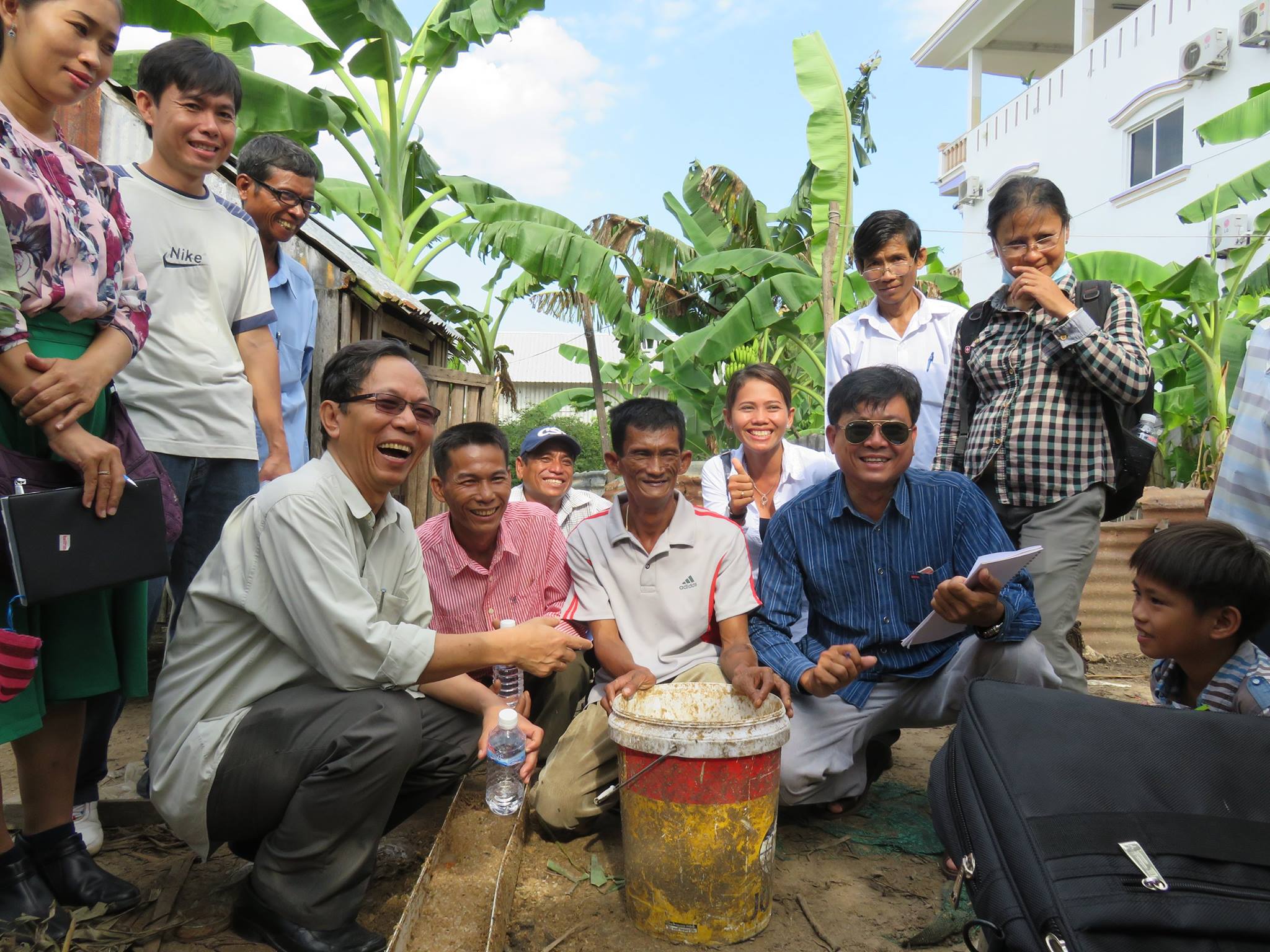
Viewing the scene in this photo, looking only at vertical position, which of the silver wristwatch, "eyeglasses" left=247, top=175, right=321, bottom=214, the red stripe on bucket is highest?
"eyeglasses" left=247, top=175, right=321, bottom=214

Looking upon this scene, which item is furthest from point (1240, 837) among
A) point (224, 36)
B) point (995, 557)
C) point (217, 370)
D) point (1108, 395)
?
point (224, 36)

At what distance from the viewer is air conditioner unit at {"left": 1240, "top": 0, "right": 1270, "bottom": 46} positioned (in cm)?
1015

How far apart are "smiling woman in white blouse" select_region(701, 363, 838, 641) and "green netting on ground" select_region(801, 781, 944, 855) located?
3.59 feet

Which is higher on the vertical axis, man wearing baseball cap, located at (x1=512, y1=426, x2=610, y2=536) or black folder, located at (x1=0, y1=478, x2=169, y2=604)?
black folder, located at (x1=0, y1=478, x2=169, y2=604)

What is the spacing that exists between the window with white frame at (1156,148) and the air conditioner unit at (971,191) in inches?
153

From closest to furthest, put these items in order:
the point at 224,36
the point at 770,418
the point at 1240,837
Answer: the point at 1240,837, the point at 770,418, the point at 224,36

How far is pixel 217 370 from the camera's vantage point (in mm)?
2986

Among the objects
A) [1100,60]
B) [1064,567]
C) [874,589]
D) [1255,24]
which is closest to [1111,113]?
[1100,60]

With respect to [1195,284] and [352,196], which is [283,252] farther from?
[1195,284]

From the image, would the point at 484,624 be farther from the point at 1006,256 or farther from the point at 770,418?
the point at 1006,256

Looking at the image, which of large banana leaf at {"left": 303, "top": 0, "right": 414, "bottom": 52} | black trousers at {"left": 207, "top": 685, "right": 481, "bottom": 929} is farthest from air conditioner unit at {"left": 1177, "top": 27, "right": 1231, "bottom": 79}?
black trousers at {"left": 207, "top": 685, "right": 481, "bottom": 929}

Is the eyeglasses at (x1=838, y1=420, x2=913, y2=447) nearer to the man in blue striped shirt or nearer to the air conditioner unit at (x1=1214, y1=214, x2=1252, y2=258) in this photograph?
the man in blue striped shirt

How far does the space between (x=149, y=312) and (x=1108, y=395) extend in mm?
3121

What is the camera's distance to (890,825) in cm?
327
